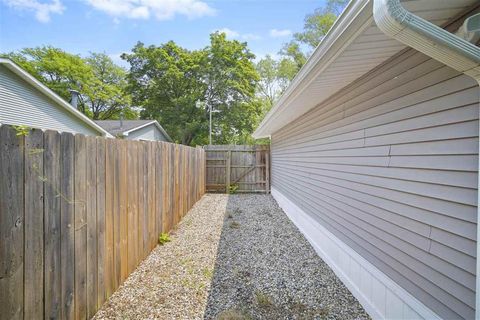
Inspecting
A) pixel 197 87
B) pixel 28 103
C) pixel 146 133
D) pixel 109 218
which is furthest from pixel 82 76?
pixel 109 218

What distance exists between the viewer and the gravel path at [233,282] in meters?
2.51

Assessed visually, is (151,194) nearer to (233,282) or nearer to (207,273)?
(207,273)

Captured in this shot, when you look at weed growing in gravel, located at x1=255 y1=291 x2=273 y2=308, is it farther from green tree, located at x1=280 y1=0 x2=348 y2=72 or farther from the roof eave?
green tree, located at x1=280 y1=0 x2=348 y2=72

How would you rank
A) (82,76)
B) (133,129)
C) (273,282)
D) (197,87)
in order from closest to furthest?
(273,282)
(133,129)
(197,87)
(82,76)

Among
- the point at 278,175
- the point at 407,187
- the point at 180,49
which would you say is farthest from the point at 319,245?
the point at 180,49

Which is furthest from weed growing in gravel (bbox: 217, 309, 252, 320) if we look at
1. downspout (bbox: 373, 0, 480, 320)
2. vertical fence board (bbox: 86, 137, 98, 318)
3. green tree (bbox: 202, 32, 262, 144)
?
green tree (bbox: 202, 32, 262, 144)

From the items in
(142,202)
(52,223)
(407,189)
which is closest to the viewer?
(52,223)

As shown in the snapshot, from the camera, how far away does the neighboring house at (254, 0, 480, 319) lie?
1.53 meters

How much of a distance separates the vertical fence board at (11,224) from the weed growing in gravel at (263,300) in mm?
2003

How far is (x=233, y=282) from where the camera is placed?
10.2 ft

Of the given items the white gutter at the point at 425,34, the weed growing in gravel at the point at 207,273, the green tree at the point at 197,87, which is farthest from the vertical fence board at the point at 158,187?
the green tree at the point at 197,87

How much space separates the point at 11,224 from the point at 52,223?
0.33m

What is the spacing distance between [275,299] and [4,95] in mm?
10120

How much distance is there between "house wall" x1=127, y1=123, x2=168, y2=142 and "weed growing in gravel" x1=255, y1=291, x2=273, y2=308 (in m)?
14.8
